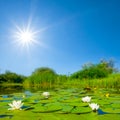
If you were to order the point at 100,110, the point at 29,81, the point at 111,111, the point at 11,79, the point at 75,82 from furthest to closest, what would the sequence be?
the point at 11,79
the point at 29,81
the point at 75,82
the point at 100,110
the point at 111,111

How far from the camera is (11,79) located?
102 feet

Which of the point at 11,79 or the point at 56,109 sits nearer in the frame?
the point at 56,109

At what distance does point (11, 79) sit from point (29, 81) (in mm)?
14304

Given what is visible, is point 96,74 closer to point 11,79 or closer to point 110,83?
point 110,83

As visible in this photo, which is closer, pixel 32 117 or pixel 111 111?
A: pixel 32 117

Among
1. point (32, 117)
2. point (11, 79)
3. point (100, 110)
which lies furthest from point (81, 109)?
point (11, 79)

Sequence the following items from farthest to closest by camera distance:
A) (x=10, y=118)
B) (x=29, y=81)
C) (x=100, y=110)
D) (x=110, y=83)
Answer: (x=29, y=81) < (x=110, y=83) < (x=100, y=110) < (x=10, y=118)

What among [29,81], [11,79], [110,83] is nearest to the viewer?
[110,83]

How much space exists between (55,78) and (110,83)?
19.3ft

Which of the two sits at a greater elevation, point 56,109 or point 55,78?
point 55,78

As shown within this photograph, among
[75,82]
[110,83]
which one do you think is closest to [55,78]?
[75,82]

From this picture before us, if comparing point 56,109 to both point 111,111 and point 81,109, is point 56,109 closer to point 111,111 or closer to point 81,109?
point 81,109

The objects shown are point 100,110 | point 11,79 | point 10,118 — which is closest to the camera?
point 10,118

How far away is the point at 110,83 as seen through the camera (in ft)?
37.8
